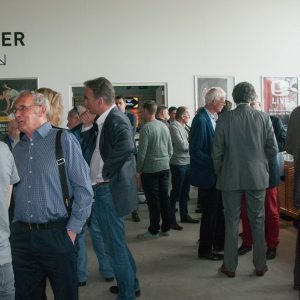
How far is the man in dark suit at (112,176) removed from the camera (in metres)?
2.78

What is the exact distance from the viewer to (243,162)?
3424mm

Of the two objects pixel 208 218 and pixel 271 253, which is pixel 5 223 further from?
pixel 271 253

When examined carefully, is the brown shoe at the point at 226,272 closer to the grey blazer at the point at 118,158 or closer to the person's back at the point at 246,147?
the person's back at the point at 246,147

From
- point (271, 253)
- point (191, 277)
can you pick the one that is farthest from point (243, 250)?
point (191, 277)

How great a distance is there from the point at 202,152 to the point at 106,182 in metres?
1.27

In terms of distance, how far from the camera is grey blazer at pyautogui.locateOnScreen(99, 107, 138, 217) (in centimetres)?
273

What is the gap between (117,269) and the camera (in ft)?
9.40

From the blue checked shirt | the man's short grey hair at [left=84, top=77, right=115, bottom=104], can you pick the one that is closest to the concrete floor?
the blue checked shirt

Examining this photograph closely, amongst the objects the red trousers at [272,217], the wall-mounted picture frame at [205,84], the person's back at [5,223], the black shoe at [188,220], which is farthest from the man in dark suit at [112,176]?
the wall-mounted picture frame at [205,84]

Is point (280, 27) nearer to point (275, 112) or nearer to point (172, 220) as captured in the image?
point (275, 112)

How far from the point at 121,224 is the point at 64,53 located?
521 cm

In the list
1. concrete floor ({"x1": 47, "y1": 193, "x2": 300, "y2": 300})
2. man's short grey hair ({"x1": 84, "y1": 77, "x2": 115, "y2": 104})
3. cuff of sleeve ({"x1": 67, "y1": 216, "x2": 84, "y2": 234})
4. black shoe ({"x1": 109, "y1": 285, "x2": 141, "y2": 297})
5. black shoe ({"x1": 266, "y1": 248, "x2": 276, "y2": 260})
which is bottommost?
concrete floor ({"x1": 47, "y1": 193, "x2": 300, "y2": 300})

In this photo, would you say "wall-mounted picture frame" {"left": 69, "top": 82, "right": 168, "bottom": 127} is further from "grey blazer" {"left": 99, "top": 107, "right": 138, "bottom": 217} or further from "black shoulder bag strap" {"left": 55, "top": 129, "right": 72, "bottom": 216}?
"black shoulder bag strap" {"left": 55, "top": 129, "right": 72, "bottom": 216}

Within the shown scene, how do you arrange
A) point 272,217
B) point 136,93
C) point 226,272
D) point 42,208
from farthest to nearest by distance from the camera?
point 136,93 < point 272,217 < point 226,272 < point 42,208
